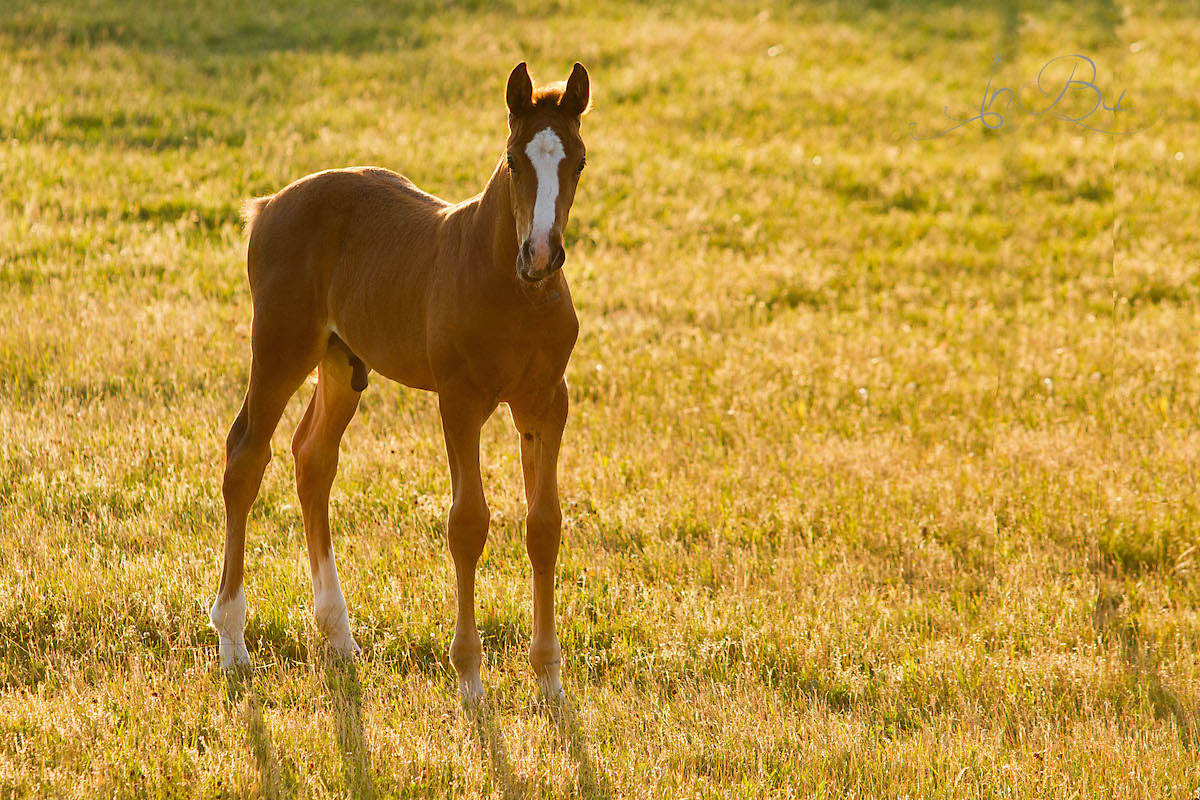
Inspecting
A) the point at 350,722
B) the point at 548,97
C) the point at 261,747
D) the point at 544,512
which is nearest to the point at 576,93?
the point at 548,97

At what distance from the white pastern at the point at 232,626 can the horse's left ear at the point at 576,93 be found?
2.83 m

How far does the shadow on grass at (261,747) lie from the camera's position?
445 cm

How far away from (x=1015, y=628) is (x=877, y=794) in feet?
5.73

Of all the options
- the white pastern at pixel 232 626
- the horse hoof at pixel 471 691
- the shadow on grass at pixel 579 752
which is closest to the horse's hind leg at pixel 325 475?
the white pastern at pixel 232 626

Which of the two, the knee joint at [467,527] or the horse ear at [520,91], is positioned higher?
the horse ear at [520,91]

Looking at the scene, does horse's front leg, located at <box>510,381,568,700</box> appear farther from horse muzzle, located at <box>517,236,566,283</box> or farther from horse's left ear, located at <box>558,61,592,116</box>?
horse's left ear, located at <box>558,61,592,116</box>

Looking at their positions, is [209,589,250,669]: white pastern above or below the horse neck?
below

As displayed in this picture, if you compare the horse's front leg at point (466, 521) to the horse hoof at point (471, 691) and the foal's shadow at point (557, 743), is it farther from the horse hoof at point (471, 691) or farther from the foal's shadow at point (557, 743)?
the foal's shadow at point (557, 743)

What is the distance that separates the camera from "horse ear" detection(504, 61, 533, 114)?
4.37 metres

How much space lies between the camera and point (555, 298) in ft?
15.5

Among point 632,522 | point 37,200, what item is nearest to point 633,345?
point 632,522

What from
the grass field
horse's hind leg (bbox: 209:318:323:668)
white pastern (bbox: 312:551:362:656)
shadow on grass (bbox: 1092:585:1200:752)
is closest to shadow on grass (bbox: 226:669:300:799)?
the grass field

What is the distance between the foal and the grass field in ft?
1.55

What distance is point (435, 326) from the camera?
4.87 meters
